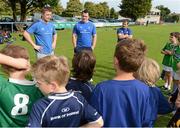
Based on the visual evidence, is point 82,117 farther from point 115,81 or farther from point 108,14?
point 108,14

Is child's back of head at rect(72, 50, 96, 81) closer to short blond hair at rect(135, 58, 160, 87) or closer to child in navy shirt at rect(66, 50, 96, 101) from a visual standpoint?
child in navy shirt at rect(66, 50, 96, 101)

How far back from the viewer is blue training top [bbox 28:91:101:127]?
9.84 ft

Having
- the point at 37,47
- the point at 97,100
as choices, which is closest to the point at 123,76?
the point at 97,100

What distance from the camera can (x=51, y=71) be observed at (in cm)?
307

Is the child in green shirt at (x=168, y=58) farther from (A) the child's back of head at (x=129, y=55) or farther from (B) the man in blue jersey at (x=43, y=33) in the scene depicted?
(A) the child's back of head at (x=129, y=55)

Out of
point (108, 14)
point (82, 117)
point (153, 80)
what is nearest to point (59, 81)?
point (82, 117)

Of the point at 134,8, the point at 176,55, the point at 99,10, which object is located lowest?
the point at 99,10

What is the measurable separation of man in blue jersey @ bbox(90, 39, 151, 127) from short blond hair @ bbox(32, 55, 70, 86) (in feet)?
1.27

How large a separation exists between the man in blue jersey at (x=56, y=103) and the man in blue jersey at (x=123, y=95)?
0.47ft

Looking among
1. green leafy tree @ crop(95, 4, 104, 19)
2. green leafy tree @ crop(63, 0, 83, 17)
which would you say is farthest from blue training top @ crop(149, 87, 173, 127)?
green leafy tree @ crop(95, 4, 104, 19)

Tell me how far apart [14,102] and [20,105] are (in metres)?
0.06

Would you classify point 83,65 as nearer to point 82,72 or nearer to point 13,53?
point 82,72

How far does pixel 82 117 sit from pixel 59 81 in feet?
1.24

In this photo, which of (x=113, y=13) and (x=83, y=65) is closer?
(x=83, y=65)
